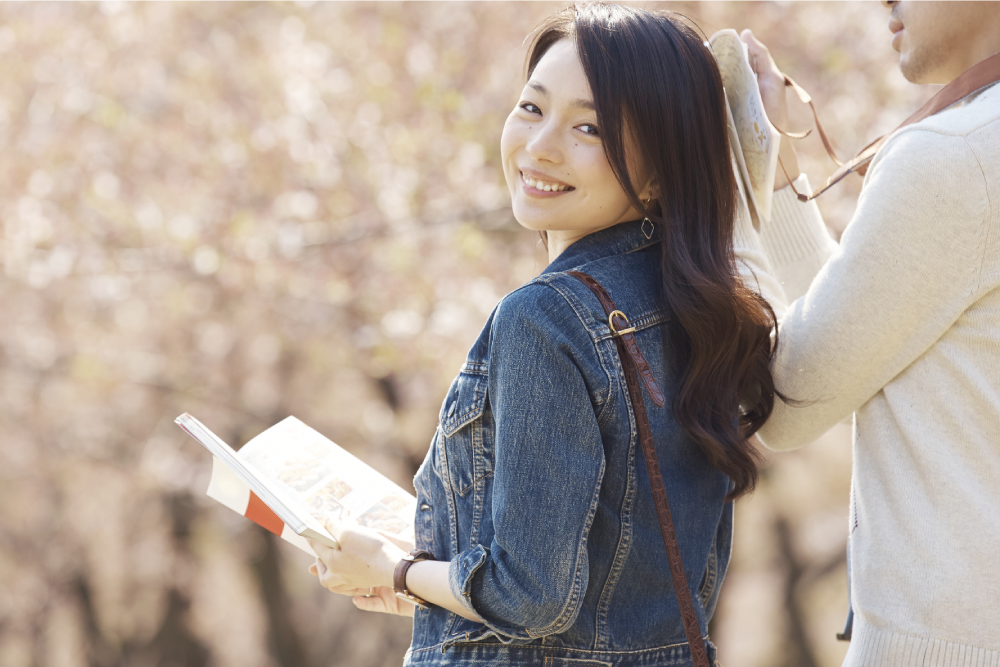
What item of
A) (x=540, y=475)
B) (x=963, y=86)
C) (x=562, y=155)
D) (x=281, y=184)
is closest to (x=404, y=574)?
(x=540, y=475)

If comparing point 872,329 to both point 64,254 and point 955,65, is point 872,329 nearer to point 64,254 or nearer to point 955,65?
point 955,65

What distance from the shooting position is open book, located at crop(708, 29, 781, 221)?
5.85ft

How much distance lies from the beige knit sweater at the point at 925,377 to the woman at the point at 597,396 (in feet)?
0.65

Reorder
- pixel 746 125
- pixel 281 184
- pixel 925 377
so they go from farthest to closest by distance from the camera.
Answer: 1. pixel 281 184
2. pixel 746 125
3. pixel 925 377

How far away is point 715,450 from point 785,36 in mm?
5224

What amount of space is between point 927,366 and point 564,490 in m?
0.66

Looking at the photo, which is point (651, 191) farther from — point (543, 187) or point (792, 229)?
point (792, 229)

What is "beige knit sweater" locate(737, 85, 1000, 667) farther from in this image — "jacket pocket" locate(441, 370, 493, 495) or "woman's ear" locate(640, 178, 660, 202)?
"jacket pocket" locate(441, 370, 493, 495)

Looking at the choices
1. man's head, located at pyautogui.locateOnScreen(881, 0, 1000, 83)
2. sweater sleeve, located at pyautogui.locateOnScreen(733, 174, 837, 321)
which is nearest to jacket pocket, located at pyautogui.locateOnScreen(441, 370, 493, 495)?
sweater sleeve, located at pyautogui.locateOnScreen(733, 174, 837, 321)

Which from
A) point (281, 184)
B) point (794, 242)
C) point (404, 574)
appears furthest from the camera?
point (281, 184)

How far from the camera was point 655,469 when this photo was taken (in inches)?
57.8

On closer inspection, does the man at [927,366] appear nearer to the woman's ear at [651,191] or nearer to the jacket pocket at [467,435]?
the woman's ear at [651,191]

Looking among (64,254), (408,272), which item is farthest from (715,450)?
(64,254)

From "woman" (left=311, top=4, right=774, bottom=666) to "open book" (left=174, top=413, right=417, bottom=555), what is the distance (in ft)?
0.40
